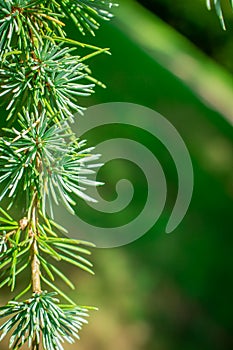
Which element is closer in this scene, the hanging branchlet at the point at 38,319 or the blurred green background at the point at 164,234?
the hanging branchlet at the point at 38,319

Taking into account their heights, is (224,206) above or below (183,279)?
above

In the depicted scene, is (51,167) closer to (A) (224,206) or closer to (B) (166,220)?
(B) (166,220)

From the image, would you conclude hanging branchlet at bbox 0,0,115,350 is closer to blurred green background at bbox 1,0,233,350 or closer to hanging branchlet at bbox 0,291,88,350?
hanging branchlet at bbox 0,291,88,350

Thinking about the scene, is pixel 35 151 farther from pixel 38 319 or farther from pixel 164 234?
pixel 164 234

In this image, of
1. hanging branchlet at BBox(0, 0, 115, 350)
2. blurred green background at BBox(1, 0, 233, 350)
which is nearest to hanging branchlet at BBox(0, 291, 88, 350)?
hanging branchlet at BBox(0, 0, 115, 350)

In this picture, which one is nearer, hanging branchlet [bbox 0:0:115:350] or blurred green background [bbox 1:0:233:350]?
hanging branchlet [bbox 0:0:115:350]

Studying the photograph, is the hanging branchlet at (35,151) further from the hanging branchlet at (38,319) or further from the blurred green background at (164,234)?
the blurred green background at (164,234)

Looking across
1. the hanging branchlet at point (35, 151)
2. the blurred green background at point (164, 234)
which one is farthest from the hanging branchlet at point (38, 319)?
the blurred green background at point (164, 234)

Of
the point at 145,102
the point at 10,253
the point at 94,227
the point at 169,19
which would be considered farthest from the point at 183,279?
the point at 10,253

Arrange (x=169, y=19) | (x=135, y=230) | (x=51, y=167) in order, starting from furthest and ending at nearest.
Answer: (x=169, y=19) → (x=135, y=230) → (x=51, y=167)
